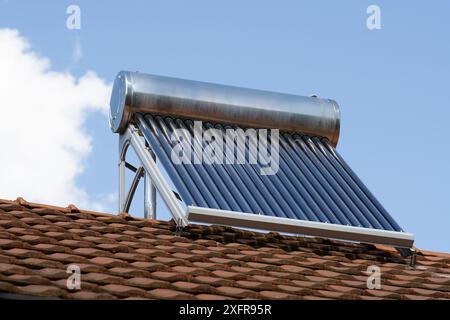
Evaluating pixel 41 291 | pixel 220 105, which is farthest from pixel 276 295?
pixel 220 105

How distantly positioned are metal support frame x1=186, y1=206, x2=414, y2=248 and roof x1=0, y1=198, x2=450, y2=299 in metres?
0.23

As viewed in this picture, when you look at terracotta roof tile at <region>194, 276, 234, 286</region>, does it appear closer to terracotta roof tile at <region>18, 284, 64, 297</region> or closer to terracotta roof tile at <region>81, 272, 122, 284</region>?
terracotta roof tile at <region>81, 272, 122, 284</region>

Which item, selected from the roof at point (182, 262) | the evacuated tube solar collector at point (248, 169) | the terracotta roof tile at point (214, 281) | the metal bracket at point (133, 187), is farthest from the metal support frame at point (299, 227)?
the metal bracket at point (133, 187)

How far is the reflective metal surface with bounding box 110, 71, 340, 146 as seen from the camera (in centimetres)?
1061

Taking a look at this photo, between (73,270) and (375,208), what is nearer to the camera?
(73,270)

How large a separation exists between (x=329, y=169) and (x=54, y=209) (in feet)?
8.70

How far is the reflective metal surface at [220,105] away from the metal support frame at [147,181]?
0.19 metres

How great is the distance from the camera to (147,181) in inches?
436

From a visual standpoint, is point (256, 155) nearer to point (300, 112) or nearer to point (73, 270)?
point (300, 112)

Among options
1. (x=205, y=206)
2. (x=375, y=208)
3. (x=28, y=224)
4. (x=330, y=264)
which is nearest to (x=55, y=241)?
(x=28, y=224)

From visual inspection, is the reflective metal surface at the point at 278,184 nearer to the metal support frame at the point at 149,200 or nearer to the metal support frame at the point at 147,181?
the metal support frame at the point at 147,181

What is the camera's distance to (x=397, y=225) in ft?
32.8
